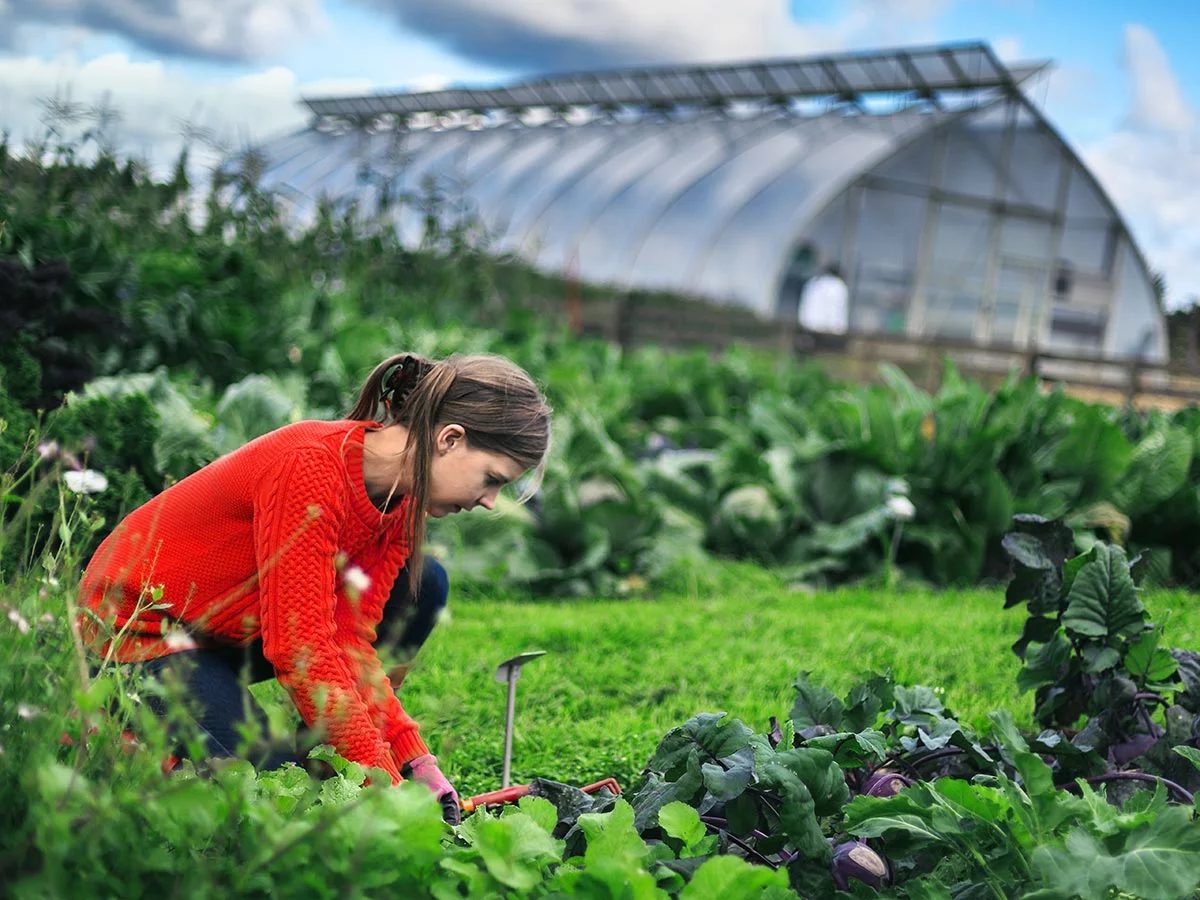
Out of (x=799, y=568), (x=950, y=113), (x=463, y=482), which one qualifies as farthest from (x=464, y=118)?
(x=463, y=482)

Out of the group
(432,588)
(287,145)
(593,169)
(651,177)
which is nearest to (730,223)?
(651,177)

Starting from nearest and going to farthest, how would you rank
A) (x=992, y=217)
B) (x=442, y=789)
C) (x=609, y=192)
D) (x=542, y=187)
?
(x=442, y=789)
(x=992, y=217)
(x=609, y=192)
(x=542, y=187)

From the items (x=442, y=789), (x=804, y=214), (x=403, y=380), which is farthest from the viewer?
(x=804, y=214)

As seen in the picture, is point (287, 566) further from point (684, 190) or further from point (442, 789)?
point (684, 190)

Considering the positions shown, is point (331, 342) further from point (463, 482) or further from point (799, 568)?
point (463, 482)

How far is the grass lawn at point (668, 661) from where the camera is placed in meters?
2.81

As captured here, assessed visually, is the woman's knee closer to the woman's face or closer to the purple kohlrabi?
the woman's face

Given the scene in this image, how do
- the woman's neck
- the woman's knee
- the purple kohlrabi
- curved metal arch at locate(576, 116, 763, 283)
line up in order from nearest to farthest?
the purple kohlrabi < the woman's neck < the woman's knee < curved metal arch at locate(576, 116, 763, 283)

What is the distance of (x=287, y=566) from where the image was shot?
77.5 inches

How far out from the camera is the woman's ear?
6.98 ft

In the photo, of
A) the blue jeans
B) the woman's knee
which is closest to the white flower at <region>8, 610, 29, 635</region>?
the blue jeans

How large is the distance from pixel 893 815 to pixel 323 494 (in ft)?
3.42

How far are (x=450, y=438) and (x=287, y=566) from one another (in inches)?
14.2

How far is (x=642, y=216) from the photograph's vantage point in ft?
51.6
